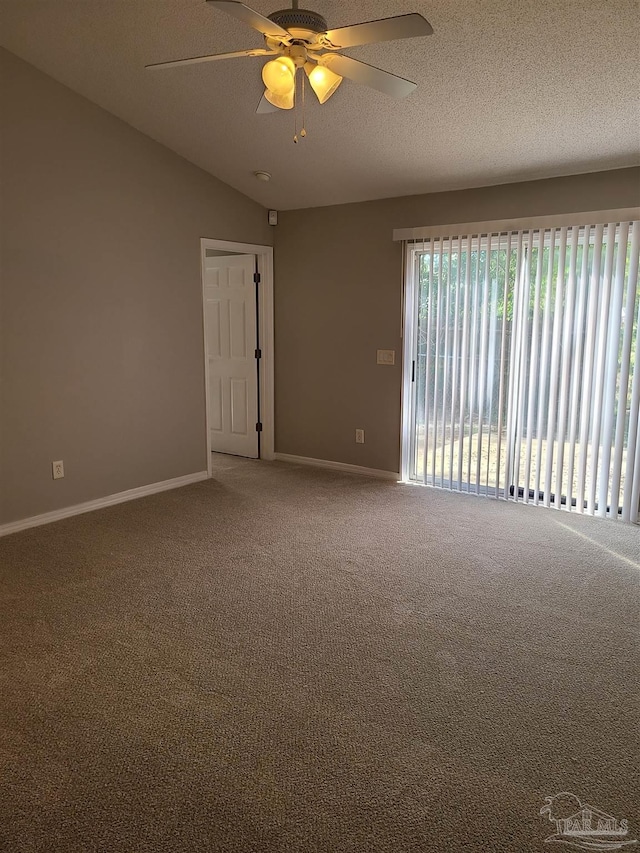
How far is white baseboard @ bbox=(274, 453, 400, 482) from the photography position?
5496 millimetres

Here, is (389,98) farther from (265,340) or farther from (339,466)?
(339,466)

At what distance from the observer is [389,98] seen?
3.71 metres

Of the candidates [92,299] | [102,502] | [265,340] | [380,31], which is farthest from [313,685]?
[265,340]

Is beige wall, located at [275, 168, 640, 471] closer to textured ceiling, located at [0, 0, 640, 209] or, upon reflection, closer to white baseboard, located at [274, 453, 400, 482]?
white baseboard, located at [274, 453, 400, 482]

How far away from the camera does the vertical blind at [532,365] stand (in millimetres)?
4188

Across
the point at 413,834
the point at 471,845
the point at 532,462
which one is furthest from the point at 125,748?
the point at 532,462

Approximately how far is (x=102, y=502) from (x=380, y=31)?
3.70 m

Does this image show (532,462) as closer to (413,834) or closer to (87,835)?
(413,834)

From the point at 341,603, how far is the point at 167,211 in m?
3.43

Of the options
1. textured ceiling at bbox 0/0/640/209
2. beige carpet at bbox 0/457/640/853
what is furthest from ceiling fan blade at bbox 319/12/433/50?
beige carpet at bbox 0/457/640/853

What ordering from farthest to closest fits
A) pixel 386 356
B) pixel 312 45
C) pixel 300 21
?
1. pixel 386 356
2. pixel 312 45
3. pixel 300 21

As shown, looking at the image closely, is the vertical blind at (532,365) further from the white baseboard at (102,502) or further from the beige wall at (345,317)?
the white baseboard at (102,502)

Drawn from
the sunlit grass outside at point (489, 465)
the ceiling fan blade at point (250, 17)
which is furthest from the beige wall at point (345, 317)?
the ceiling fan blade at point (250, 17)

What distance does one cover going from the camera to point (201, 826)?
1759 millimetres
